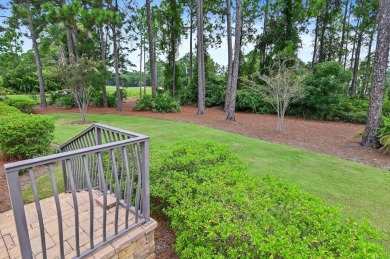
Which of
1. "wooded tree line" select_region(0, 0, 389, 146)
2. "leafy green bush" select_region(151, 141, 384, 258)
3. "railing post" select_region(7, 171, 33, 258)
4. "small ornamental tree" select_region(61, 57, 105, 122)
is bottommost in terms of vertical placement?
"leafy green bush" select_region(151, 141, 384, 258)

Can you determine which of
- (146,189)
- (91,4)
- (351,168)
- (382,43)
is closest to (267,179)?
(146,189)

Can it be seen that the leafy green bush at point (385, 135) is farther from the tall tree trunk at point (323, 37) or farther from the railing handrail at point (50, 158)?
the tall tree trunk at point (323, 37)

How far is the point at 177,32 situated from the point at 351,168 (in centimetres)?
1712

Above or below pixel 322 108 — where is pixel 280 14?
above

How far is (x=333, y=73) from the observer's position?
1088 centimetres

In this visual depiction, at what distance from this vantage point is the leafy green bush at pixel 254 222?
145 centimetres

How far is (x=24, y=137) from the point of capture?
15.1 feet

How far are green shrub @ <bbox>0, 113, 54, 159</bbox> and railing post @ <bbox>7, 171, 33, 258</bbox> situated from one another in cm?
414

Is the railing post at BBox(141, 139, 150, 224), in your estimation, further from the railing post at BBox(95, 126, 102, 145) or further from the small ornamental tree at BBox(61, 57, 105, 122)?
the small ornamental tree at BBox(61, 57, 105, 122)

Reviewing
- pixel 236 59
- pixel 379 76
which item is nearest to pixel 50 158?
pixel 379 76

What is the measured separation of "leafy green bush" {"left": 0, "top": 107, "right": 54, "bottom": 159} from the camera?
177 inches

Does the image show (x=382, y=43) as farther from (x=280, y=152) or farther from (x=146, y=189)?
(x=146, y=189)

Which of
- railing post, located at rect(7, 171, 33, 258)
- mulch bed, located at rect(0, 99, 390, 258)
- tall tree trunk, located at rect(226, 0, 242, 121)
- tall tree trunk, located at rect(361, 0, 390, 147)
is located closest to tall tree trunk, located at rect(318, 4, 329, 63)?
tall tree trunk, located at rect(226, 0, 242, 121)

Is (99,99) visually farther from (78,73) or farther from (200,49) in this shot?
(200,49)
